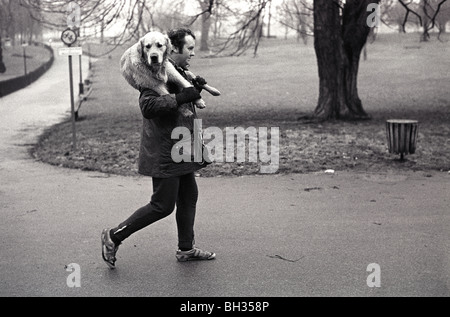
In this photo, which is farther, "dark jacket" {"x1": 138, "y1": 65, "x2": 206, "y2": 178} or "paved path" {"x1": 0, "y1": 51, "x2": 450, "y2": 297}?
"dark jacket" {"x1": 138, "y1": 65, "x2": 206, "y2": 178}

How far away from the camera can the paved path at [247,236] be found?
5.04 m

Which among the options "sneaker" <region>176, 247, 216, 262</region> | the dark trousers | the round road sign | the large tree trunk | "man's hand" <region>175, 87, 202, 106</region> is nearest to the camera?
"man's hand" <region>175, 87, 202, 106</region>

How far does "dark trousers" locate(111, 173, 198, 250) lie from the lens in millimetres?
5312

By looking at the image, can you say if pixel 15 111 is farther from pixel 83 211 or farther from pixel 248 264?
pixel 248 264

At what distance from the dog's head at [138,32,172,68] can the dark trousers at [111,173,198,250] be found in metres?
0.93

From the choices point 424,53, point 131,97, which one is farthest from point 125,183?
point 424,53

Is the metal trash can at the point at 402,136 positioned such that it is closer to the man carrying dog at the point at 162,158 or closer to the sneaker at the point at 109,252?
the man carrying dog at the point at 162,158

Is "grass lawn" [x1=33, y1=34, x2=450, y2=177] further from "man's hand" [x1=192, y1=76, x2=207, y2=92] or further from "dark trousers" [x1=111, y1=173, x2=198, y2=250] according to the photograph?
"man's hand" [x1=192, y1=76, x2=207, y2=92]

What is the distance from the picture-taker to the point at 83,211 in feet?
25.3

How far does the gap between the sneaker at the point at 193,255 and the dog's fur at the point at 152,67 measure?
122 centimetres

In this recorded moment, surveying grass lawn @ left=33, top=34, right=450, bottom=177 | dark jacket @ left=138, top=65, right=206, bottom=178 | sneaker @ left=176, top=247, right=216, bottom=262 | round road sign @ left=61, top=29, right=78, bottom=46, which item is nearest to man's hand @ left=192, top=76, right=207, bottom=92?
dark jacket @ left=138, top=65, right=206, bottom=178

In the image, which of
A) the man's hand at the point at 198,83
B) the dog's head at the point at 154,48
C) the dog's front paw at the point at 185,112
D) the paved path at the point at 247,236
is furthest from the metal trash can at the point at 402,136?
the dog's head at the point at 154,48
